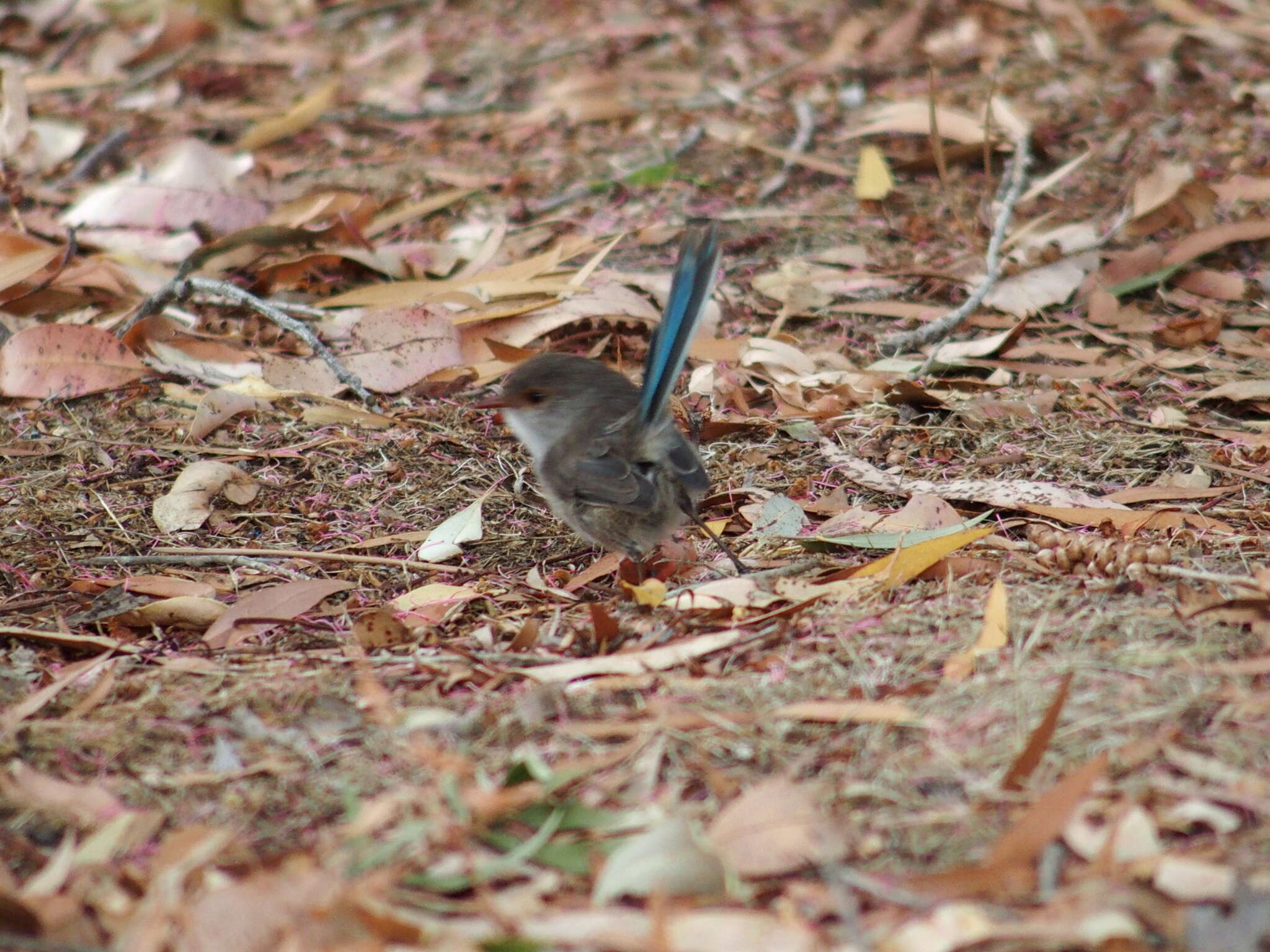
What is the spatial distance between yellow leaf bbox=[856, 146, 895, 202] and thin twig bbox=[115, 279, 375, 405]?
2480 millimetres

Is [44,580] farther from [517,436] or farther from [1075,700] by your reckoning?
[1075,700]

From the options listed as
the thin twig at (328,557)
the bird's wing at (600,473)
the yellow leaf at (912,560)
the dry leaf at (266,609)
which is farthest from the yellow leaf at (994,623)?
the dry leaf at (266,609)

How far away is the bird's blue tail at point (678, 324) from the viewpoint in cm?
350

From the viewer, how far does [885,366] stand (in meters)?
4.46

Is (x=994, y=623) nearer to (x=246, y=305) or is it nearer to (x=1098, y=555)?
(x=1098, y=555)

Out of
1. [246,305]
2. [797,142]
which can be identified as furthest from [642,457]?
[797,142]

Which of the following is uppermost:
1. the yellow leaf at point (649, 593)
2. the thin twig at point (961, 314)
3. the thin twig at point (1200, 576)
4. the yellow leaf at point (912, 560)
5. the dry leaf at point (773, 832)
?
the dry leaf at point (773, 832)

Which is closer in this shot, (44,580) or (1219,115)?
(44,580)

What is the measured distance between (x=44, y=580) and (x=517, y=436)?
1.44 m

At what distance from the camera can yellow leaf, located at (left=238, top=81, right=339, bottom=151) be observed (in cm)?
648

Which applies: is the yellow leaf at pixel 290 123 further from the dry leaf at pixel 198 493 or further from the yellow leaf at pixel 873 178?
the dry leaf at pixel 198 493

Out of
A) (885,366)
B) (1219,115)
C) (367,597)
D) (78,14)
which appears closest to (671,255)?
(885,366)

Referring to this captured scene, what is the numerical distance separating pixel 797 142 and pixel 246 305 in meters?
2.73

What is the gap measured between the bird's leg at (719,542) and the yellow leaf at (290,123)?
3932mm
